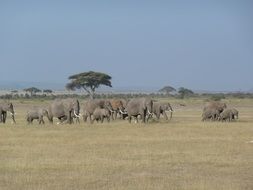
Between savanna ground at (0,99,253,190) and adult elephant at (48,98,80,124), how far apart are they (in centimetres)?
1297

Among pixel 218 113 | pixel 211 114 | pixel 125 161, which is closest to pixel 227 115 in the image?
pixel 211 114

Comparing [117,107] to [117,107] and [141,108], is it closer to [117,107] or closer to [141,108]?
[117,107]

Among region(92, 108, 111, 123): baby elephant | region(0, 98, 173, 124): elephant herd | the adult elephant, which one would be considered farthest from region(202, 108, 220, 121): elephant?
the adult elephant

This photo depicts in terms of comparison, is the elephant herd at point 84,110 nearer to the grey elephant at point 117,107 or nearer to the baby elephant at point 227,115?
the grey elephant at point 117,107

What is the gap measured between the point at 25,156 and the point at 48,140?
6.06m

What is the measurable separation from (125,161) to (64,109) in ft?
79.6

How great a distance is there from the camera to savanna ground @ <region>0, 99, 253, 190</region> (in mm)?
15305

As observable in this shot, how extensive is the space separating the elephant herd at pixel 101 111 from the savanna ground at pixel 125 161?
13115 millimetres

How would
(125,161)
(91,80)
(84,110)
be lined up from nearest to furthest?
(125,161) < (84,110) < (91,80)

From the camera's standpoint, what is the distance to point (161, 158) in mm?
20172

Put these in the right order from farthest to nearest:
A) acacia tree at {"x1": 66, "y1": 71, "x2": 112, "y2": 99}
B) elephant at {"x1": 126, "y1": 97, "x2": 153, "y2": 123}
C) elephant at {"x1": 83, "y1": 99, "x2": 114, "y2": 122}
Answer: acacia tree at {"x1": 66, "y1": 71, "x2": 112, "y2": 99} → elephant at {"x1": 83, "y1": 99, "x2": 114, "y2": 122} → elephant at {"x1": 126, "y1": 97, "x2": 153, "y2": 123}

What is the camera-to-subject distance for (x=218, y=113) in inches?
1934

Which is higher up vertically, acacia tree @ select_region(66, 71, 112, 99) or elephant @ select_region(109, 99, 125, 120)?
acacia tree @ select_region(66, 71, 112, 99)

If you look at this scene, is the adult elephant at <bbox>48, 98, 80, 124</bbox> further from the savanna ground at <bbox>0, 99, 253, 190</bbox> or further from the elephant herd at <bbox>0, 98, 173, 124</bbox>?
the savanna ground at <bbox>0, 99, 253, 190</bbox>
